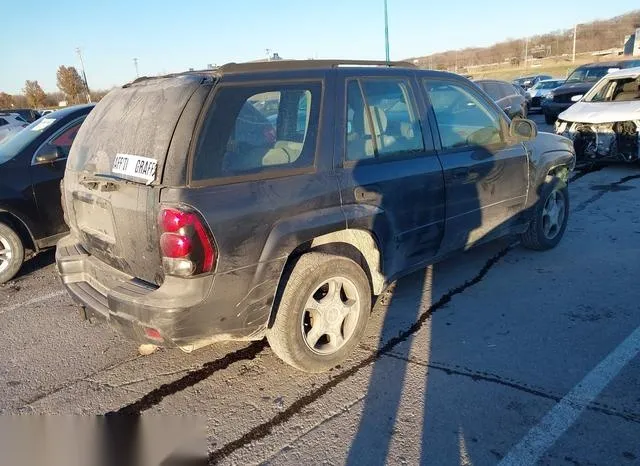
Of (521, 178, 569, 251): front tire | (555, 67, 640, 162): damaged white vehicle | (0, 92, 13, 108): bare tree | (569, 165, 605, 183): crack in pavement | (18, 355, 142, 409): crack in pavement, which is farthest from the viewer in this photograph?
(0, 92, 13, 108): bare tree

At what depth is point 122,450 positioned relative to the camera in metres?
2.56

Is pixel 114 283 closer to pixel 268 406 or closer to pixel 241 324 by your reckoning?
pixel 241 324

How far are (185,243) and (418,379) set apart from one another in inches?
65.1

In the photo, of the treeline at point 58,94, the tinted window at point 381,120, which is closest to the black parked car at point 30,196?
the tinted window at point 381,120

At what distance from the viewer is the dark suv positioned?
8.30 ft

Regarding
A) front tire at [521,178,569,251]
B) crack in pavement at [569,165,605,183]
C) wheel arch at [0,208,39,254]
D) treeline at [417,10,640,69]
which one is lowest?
crack in pavement at [569,165,605,183]

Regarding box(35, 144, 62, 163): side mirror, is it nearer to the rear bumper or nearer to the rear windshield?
the rear windshield

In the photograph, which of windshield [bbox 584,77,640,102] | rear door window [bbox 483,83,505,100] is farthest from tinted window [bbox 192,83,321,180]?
rear door window [bbox 483,83,505,100]

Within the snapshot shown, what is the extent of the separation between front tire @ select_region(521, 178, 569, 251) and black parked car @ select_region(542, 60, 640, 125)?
1127cm

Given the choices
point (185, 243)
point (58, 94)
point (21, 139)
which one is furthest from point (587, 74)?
point (58, 94)

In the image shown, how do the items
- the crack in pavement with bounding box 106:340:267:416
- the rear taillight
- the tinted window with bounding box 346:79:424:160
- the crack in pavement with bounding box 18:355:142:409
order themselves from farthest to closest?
the tinted window with bounding box 346:79:424:160 → the crack in pavement with bounding box 18:355:142:409 → the crack in pavement with bounding box 106:340:267:416 → the rear taillight

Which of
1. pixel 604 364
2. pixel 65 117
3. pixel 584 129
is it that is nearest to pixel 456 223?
pixel 604 364

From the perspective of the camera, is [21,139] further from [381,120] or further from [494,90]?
[494,90]

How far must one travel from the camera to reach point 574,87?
15453mm
